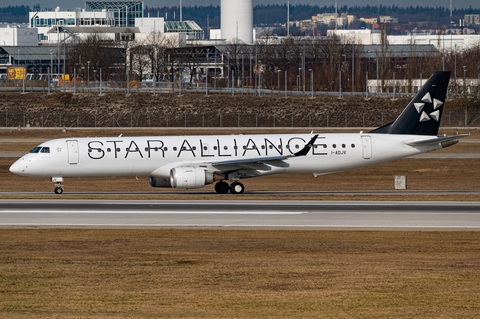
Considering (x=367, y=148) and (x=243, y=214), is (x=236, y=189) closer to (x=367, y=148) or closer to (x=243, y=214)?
(x=367, y=148)

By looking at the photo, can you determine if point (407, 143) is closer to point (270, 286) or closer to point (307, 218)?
point (307, 218)

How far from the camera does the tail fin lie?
52.0m

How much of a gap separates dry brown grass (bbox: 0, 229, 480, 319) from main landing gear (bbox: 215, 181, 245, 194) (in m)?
17.0

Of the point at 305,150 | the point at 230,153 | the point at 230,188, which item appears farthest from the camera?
the point at 230,153

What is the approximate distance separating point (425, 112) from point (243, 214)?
18308 mm

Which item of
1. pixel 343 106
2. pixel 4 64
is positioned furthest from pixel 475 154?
pixel 4 64

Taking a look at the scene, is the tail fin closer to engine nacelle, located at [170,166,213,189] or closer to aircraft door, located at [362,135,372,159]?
aircraft door, located at [362,135,372,159]

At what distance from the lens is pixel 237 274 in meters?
23.6

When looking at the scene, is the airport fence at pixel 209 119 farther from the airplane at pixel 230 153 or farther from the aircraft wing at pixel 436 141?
the aircraft wing at pixel 436 141

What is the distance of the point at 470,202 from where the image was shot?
138ft

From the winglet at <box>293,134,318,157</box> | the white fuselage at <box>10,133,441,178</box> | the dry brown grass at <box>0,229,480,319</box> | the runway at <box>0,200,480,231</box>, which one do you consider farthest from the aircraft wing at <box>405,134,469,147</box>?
the dry brown grass at <box>0,229,480,319</box>

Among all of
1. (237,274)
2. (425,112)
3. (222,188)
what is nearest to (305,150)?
(222,188)

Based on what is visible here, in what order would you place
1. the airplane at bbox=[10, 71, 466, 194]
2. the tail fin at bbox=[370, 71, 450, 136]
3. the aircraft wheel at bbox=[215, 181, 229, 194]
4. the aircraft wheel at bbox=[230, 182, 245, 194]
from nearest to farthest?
the airplane at bbox=[10, 71, 466, 194], the aircraft wheel at bbox=[230, 182, 245, 194], the aircraft wheel at bbox=[215, 181, 229, 194], the tail fin at bbox=[370, 71, 450, 136]

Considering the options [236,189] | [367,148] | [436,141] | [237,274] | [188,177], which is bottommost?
[236,189]
